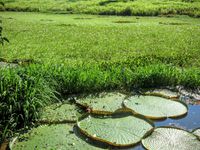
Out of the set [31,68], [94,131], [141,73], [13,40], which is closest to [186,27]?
[13,40]

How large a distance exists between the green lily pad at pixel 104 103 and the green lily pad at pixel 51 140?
0.67 meters

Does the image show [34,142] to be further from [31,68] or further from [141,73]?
[141,73]

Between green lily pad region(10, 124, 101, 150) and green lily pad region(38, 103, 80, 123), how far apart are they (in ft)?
0.64

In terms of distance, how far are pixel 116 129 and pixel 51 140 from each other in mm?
862

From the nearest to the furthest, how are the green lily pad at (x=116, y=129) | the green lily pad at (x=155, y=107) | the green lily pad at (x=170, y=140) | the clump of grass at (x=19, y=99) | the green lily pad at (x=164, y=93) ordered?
the green lily pad at (x=170, y=140) < the green lily pad at (x=116, y=129) < the clump of grass at (x=19, y=99) < the green lily pad at (x=155, y=107) < the green lily pad at (x=164, y=93)

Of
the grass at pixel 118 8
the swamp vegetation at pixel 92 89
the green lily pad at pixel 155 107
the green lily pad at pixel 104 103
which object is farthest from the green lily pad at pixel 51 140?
the grass at pixel 118 8

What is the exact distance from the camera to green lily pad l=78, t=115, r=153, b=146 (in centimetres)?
455

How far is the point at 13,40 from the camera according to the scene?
448 inches

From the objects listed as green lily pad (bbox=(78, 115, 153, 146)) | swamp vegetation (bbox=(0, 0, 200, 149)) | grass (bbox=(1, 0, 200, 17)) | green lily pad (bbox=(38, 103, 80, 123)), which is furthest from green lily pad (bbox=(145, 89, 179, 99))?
grass (bbox=(1, 0, 200, 17))

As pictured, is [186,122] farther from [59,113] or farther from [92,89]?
[59,113]

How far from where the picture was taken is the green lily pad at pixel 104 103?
5391 mm

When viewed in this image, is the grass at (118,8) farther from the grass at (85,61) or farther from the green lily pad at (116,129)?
the green lily pad at (116,129)

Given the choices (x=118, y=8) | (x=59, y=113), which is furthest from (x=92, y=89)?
(x=118, y=8)

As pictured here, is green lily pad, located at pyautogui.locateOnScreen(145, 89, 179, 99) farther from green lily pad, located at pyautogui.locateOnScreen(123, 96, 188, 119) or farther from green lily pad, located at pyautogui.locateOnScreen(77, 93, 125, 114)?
green lily pad, located at pyautogui.locateOnScreen(77, 93, 125, 114)
